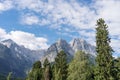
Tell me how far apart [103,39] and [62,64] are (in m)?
43.5

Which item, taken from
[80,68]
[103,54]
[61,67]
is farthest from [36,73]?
[103,54]

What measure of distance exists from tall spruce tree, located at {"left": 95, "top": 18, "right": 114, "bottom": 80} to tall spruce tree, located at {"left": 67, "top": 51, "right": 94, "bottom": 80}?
89.4 feet

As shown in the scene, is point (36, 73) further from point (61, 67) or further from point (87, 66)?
point (87, 66)

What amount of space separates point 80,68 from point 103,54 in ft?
100

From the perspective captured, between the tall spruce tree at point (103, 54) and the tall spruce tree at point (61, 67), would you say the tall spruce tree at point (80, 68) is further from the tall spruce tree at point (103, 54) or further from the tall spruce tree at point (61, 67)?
the tall spruce tree at point (103, 54)

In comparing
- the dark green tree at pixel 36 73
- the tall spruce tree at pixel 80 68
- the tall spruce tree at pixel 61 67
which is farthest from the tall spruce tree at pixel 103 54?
the dark green tree at pixel 36 73

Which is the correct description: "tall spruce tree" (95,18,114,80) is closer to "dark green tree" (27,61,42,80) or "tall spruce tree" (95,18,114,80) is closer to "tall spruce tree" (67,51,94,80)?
"tall spruce tree" (67,51,94,80)

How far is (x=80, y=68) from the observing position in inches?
4294

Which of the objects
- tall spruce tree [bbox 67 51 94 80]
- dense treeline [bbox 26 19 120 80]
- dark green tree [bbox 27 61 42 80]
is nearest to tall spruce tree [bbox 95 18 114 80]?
dense treeline [bbox 26 19 120 80]

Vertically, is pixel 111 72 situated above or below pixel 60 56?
below

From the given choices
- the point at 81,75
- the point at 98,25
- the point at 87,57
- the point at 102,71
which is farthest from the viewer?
the point at 87,57

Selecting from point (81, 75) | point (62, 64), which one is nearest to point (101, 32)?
point (81, 75)

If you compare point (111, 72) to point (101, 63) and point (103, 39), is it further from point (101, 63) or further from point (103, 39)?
point (103, 39)

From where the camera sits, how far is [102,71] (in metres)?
77.9
